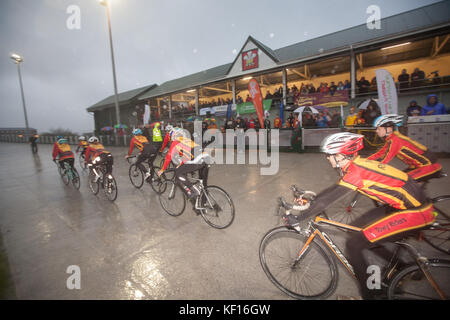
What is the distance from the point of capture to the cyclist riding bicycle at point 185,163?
413 cm

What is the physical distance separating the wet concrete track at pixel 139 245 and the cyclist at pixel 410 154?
1584mm

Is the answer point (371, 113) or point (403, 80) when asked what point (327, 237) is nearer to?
point (371, 113)

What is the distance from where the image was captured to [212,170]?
8.85m

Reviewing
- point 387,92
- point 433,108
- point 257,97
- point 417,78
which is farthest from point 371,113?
point 257,97

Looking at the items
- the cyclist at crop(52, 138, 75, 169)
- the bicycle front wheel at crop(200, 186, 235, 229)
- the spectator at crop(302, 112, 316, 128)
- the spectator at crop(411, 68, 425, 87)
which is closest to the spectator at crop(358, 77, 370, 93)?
the spectator at crop(411, 68, 425, 87)

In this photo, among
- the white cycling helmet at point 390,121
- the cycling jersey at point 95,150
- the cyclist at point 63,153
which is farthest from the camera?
the cyclist at point 63,153

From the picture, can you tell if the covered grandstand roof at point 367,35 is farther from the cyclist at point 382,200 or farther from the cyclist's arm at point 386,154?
the cyclist at point 382,200

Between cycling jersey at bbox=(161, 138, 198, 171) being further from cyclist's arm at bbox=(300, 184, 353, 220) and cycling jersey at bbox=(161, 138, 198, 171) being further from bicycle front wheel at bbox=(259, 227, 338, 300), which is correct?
cyclist's arm at bbox=(300, 184, 353, 220)

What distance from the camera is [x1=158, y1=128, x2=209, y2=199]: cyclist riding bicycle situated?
13.6 ft

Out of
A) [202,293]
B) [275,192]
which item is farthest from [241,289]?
[275,192]

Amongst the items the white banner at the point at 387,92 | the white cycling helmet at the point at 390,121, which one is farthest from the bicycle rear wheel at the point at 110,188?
the white banner at the point at 387,92

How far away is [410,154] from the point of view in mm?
3217

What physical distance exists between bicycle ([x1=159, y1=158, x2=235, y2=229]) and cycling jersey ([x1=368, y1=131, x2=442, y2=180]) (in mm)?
2827

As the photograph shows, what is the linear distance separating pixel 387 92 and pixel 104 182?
11.4 meters
